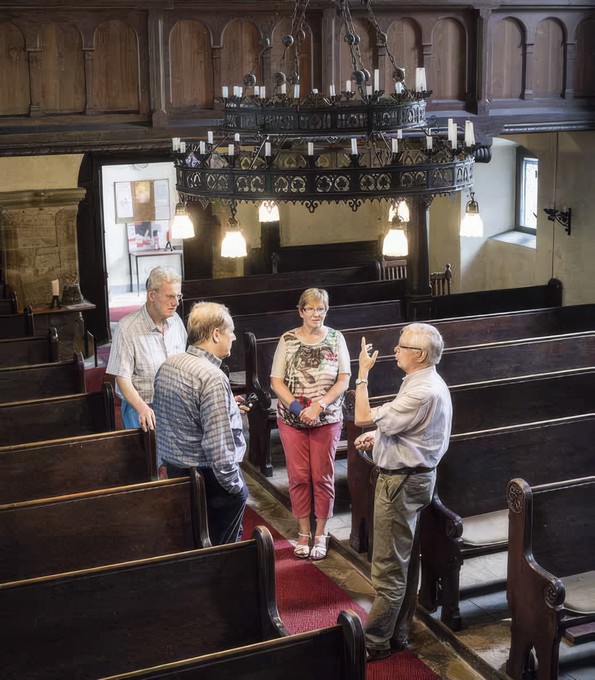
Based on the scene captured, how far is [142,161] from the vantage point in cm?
1292

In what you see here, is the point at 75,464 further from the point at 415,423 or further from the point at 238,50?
the point at 238,50

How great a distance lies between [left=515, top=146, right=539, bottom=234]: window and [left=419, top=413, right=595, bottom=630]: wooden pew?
8160mm

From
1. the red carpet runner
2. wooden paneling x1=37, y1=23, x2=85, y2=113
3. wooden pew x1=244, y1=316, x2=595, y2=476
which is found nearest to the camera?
the red carpet runner

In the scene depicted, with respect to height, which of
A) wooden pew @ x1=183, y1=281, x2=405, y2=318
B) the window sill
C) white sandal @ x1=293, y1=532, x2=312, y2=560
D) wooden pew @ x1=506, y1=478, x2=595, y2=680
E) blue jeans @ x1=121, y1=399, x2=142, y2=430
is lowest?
white sandal @ x1=293, y1=532, x2=312, y2=560

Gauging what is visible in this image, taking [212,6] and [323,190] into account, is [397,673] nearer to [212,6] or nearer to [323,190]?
[323,190]

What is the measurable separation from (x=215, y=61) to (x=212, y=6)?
0.45 m

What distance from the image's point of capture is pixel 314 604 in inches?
229

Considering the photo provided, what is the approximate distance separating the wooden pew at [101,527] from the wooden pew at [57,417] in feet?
4.85

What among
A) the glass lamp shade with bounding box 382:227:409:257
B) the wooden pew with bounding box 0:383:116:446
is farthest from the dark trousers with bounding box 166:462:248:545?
the glass lamp shade with bounding box 382:227:409:257

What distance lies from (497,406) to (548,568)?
2033mm

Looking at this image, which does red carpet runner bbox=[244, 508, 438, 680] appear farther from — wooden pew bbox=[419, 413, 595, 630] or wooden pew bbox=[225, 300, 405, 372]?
wooden pew bbox=[225, 300, 405, 372]

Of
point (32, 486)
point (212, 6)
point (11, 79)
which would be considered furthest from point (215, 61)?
point (32, 486)

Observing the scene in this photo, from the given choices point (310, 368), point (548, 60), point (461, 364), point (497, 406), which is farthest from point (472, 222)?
point (548, 60)

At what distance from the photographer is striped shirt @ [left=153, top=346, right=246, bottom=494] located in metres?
4.89
